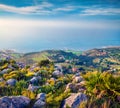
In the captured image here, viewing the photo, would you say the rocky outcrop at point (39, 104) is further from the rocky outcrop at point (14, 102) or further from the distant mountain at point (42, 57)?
the distant mountain at point (42, 57)

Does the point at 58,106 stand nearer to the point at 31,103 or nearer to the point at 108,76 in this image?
the point at 31,103

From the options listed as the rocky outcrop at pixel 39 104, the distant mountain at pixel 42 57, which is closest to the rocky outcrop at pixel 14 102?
the rocky outcrop at pixel 39 104

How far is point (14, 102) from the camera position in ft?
26.0

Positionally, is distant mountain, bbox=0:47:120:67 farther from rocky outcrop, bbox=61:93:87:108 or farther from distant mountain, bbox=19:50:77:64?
rocky outcrop, bbox=61:93:87:108

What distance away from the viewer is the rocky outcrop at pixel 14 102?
7.71 metres

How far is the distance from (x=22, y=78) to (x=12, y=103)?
17.9ft

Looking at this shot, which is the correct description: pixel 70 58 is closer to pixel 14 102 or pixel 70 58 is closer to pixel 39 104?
pixel 39 104

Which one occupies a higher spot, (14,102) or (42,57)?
(14,102)

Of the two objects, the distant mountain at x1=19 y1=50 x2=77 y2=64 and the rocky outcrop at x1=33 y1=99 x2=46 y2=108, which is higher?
the rocky outcrop at x1=33 y1=99 x2=46 y2=108

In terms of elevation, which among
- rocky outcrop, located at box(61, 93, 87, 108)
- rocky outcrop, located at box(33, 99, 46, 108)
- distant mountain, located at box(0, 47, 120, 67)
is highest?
rocky outcrop, located at box(61, 93, 87, 108)

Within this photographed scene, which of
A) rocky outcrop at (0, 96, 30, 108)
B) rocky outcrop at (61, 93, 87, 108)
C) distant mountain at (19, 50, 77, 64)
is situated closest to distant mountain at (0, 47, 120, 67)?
distant mountain at (19, 50, 77, 64)

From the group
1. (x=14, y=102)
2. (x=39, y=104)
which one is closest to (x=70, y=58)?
(x=39, y=104)

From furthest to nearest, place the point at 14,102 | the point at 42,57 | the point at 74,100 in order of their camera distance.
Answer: the point at 42,57 < the point at 74,100 < the point at 14,102

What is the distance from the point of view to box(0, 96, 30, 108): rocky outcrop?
25.3 ft
